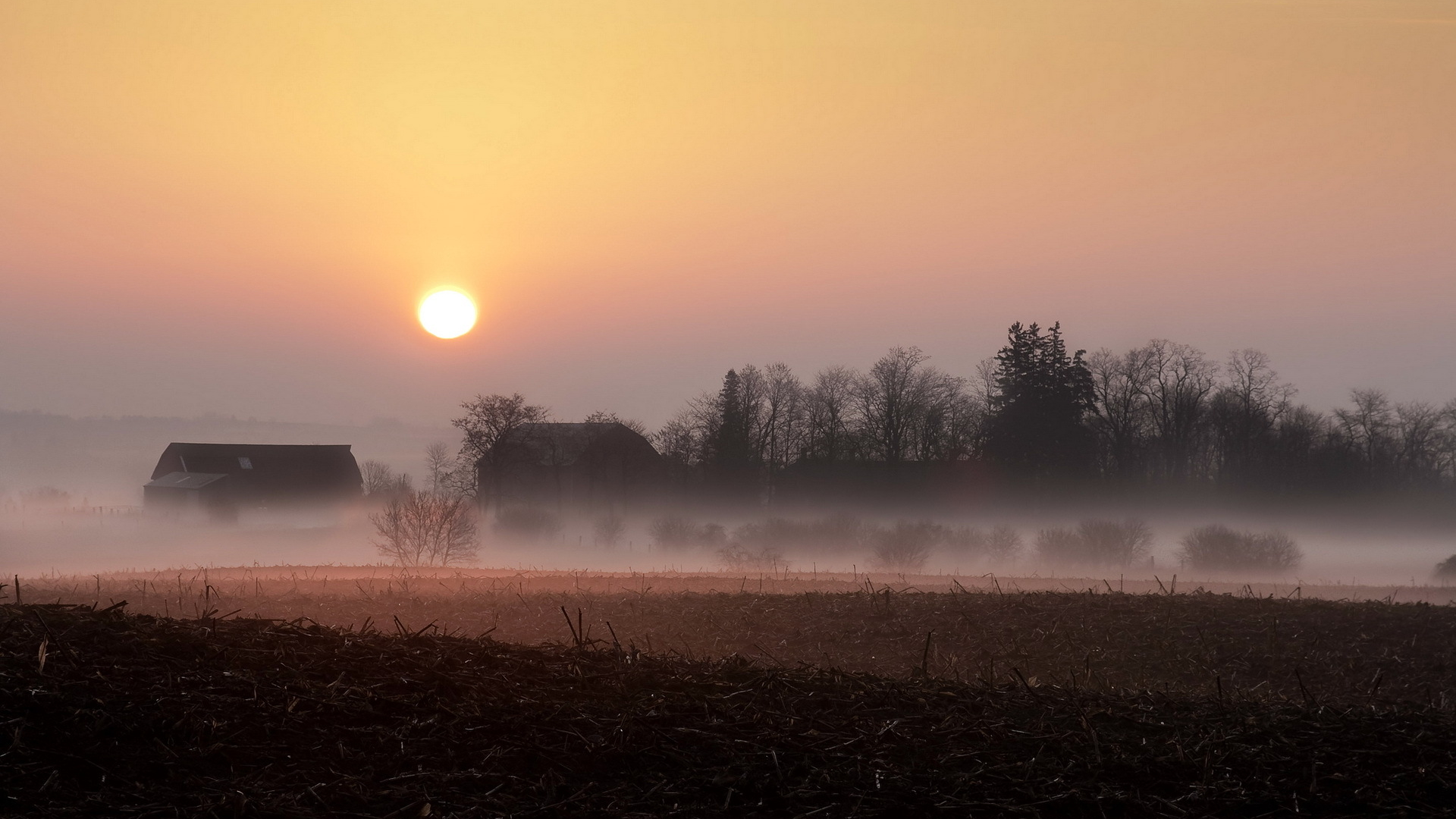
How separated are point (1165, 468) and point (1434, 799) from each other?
6416cm

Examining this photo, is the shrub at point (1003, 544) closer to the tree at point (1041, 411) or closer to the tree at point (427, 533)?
the tree at point (1041, 411)

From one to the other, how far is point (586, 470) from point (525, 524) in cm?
742

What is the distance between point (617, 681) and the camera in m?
4.58

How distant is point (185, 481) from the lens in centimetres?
7388

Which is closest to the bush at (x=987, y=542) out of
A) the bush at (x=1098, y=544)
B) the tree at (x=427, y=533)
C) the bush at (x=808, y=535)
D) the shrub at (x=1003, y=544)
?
the shrub at (x=1003, y=544)

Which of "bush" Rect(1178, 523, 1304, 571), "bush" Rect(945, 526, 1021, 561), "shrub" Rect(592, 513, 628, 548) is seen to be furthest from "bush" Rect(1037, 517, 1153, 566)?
"shrub" Rect(592, 513, 628, 548)

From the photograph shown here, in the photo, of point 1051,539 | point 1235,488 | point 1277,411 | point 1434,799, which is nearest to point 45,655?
point 1434,799

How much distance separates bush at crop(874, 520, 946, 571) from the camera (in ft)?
166

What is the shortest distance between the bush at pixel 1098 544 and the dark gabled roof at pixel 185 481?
196ft

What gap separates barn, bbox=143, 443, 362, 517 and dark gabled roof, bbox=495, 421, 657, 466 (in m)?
26.0

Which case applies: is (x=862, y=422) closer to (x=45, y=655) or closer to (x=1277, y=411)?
(x=1277, y=411)

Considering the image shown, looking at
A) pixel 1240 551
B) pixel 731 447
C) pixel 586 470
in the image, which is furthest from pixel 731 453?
pixel 1240 551

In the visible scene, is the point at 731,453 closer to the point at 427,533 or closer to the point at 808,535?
the point at 808,535

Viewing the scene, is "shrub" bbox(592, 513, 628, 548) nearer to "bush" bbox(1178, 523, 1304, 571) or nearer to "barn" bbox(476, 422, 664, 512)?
"barn" bbox(476, 422, 664, 512)
